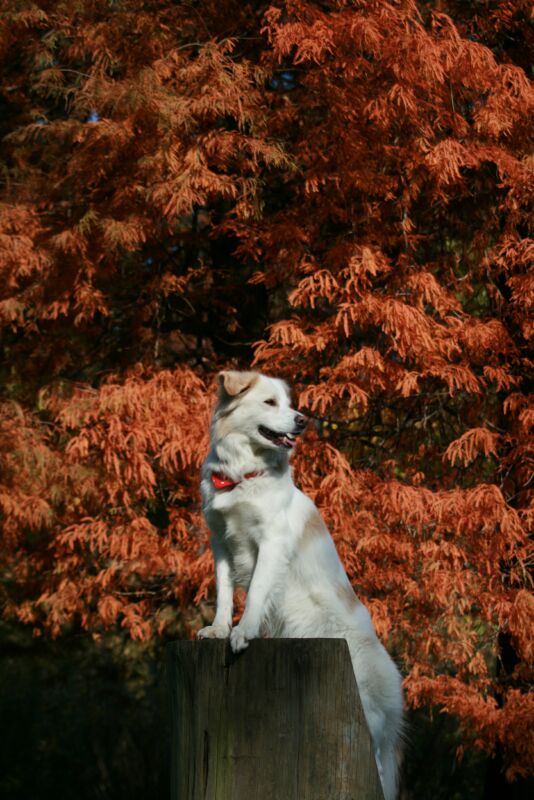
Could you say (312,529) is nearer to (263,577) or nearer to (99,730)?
(263,577)

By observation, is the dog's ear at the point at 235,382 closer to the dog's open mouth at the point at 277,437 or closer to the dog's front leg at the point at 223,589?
the dog's open mouth at the point at 277,437

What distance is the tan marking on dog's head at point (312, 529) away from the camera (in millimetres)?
4180

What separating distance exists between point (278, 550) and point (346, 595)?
417 millimetres

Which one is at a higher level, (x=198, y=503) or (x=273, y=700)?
(x=273, y=700)

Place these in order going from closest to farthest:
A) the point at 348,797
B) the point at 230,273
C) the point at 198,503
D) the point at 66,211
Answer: the point at 348,797
the point at 198,503
the point at 66,211
the point at 230,273

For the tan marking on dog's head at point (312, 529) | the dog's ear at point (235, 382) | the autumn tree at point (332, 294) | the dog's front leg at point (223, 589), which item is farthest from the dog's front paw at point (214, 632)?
the autumn tree at point (332, 294)

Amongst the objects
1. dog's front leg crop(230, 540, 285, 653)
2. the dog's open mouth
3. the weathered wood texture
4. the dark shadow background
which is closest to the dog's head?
the dog's open mouth

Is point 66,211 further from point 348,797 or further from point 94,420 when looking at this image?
point 348,797

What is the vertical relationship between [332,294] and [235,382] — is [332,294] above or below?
below

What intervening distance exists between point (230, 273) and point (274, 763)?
7.47 m

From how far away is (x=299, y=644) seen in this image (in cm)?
265

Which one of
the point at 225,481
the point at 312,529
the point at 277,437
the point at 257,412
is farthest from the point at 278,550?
the point at 257,412

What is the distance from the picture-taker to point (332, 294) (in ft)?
24.7

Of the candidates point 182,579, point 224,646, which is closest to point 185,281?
point 182,579
